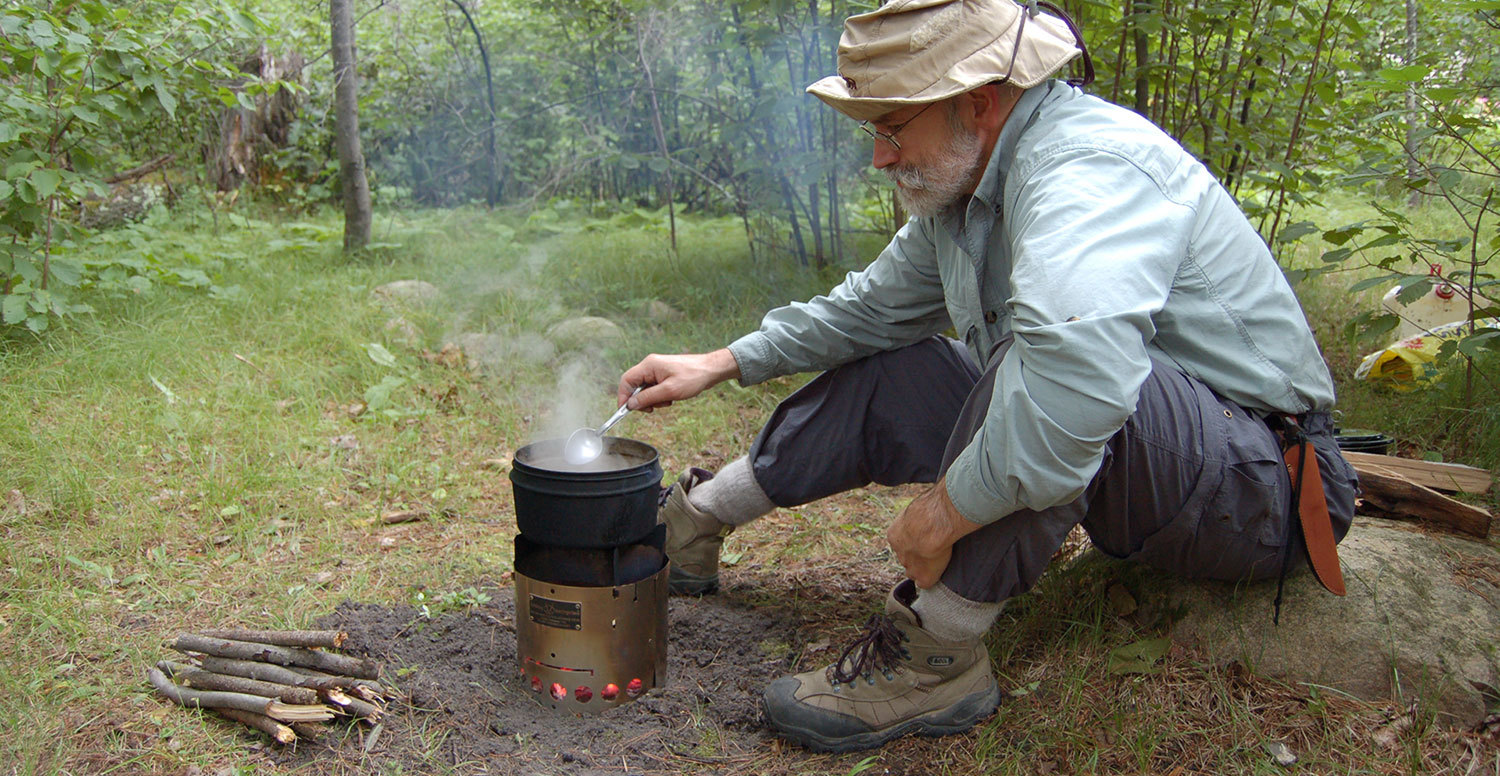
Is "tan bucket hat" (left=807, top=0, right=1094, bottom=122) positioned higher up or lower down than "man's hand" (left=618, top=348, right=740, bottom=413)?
higher up

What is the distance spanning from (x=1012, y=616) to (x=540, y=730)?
3.92 feet

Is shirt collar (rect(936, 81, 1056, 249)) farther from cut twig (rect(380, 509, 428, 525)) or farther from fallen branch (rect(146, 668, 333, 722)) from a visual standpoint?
cut twig (rect(380, 509, 428, 525))

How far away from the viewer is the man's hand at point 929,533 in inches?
71.2

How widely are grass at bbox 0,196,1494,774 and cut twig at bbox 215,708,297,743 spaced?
0.05 m

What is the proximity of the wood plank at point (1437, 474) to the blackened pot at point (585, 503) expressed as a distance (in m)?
1.87

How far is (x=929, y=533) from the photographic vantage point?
1858 millimetres

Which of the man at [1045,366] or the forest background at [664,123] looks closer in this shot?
the man at [1045,366]

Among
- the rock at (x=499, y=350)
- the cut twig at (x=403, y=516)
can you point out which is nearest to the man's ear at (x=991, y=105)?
the cut twig at (x=403, y=516)

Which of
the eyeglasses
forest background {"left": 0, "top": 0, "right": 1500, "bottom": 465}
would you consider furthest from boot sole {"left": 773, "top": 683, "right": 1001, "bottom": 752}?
forest background {"left": 0, "top": 0, "right": 1500, "bottom": 465}

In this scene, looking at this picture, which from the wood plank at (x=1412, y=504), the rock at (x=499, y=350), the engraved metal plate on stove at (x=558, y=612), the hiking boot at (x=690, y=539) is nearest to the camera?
the engraved metal plate on stove at (x=558, y=612)

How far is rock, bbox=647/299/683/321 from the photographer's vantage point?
5.24 m

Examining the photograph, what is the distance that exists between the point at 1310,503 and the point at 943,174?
100cm

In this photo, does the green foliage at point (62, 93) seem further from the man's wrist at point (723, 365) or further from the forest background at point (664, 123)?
the man's wrist at point (723, 365)

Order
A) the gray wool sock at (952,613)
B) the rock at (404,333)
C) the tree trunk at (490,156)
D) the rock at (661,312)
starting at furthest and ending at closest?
the tree trunk at (490,156) < the rock at (661,312) < the rock at (404,333) < the gray wool sock at (952,613)
